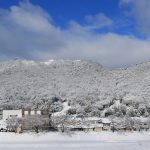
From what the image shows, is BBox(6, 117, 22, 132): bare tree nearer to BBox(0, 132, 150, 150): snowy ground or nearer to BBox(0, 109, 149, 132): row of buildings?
BBox(0, 109, 149, 132): row of buildings

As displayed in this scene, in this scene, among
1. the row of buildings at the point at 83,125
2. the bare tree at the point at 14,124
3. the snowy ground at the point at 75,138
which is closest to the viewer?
the snowy ground at the point at 75,138

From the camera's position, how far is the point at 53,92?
194 meters

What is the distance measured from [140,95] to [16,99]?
4489 centimetres

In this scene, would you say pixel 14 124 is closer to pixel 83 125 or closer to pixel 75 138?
pixel 75 138

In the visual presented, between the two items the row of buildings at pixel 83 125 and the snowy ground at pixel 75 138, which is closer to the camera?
the snowy ground at pixel 75 138

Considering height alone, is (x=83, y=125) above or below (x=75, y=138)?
above

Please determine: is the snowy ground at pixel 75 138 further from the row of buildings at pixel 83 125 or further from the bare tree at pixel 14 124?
the bare tree at pixel 14 124

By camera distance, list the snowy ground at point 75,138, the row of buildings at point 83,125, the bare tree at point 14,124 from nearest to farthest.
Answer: the snowy ground at point 75,138
the bare tree at point 14,124
the row of buildings at point 83,125

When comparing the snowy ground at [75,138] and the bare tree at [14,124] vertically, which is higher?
the bare tree at [14,124]

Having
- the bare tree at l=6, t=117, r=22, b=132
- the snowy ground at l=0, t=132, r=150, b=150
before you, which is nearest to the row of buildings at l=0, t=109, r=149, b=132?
the bare tree at l=6, t=117, r=22, b=132

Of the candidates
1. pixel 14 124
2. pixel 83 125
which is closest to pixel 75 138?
pixel 14 124

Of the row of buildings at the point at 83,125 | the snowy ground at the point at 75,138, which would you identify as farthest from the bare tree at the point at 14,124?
the snowy ground at the point at 75,138

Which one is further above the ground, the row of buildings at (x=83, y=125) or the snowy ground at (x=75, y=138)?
the row of buildings at (x=83, y=125)

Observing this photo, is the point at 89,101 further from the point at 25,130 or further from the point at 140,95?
the point at 25,130
